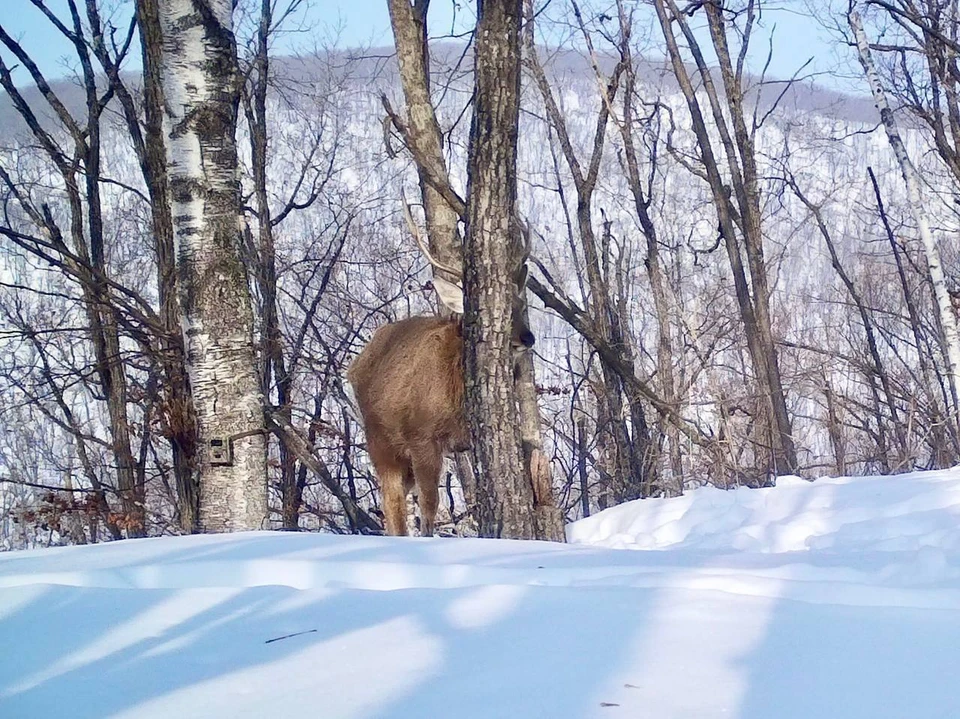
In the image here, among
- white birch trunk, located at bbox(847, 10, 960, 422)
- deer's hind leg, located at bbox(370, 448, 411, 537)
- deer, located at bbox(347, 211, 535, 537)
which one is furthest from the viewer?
white birch trunk, located at bbox(847, 10, 960, 422)

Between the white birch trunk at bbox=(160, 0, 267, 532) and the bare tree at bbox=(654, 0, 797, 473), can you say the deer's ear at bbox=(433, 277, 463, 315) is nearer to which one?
the white birch trunk at bbox=(160, 0, 267, 532)

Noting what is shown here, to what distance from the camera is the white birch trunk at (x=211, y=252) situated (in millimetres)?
5496

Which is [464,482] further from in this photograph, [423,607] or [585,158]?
[585,158]

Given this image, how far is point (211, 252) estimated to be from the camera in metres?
5.59

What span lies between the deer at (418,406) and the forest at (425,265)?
44cm

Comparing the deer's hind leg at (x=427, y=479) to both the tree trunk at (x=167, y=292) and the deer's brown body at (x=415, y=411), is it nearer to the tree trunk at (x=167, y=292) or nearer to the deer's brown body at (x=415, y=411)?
the deer's brown body at (x=415, y=411)

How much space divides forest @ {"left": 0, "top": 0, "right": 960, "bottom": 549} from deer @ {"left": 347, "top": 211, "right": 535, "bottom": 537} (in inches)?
17.3

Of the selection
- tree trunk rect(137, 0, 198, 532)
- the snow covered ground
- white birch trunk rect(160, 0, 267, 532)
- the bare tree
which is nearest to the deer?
white birch trunk rect(160, 0, 267, 532)

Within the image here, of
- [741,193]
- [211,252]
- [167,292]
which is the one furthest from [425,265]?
[211,252]

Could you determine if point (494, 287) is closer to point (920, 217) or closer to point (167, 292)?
point (167, 292)

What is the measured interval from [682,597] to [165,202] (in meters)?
7.16

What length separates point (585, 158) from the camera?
19.2 m

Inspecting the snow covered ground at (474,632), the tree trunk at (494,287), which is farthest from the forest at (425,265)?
the snow covered ground at (474,632)

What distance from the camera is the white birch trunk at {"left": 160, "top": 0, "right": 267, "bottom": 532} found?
5496mm
